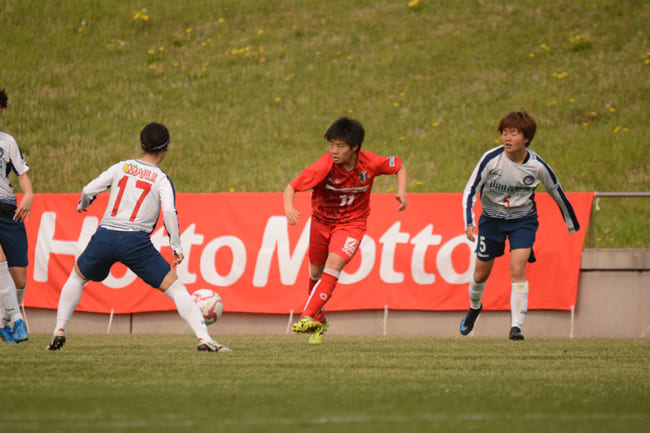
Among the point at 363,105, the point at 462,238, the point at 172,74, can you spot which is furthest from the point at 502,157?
the point at 172,74

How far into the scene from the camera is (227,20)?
24.2 meters

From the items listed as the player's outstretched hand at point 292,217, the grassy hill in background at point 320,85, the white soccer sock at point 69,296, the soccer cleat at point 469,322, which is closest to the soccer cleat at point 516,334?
the soccer cleat at point 469,322

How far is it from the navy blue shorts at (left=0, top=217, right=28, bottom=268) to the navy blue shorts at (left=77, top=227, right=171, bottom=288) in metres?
1.31

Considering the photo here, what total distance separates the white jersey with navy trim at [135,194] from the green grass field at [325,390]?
1032 millimetres

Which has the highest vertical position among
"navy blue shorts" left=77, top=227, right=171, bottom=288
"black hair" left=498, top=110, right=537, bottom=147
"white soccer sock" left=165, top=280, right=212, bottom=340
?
Result: "black hair" left=498, top=110, right=537, bottom=147

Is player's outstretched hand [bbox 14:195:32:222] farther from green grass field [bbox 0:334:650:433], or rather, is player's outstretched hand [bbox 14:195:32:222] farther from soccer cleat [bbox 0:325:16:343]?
green grass field [bbox 0:334:650:433]

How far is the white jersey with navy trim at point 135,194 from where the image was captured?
20.8 ft

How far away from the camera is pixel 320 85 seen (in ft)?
65.9

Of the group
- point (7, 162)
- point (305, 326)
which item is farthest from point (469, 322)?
point (7, 162)

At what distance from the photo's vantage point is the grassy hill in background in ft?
53.6

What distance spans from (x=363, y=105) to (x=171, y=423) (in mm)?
16085

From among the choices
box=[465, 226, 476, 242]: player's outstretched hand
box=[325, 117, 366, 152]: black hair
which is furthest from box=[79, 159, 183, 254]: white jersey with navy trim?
box=[465, 226, 476, 242]: player's outstretched hand

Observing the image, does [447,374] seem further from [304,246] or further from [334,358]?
[304,246]

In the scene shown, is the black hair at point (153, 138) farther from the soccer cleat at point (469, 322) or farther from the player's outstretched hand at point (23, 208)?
the soccer cleat at point (469, 322)
